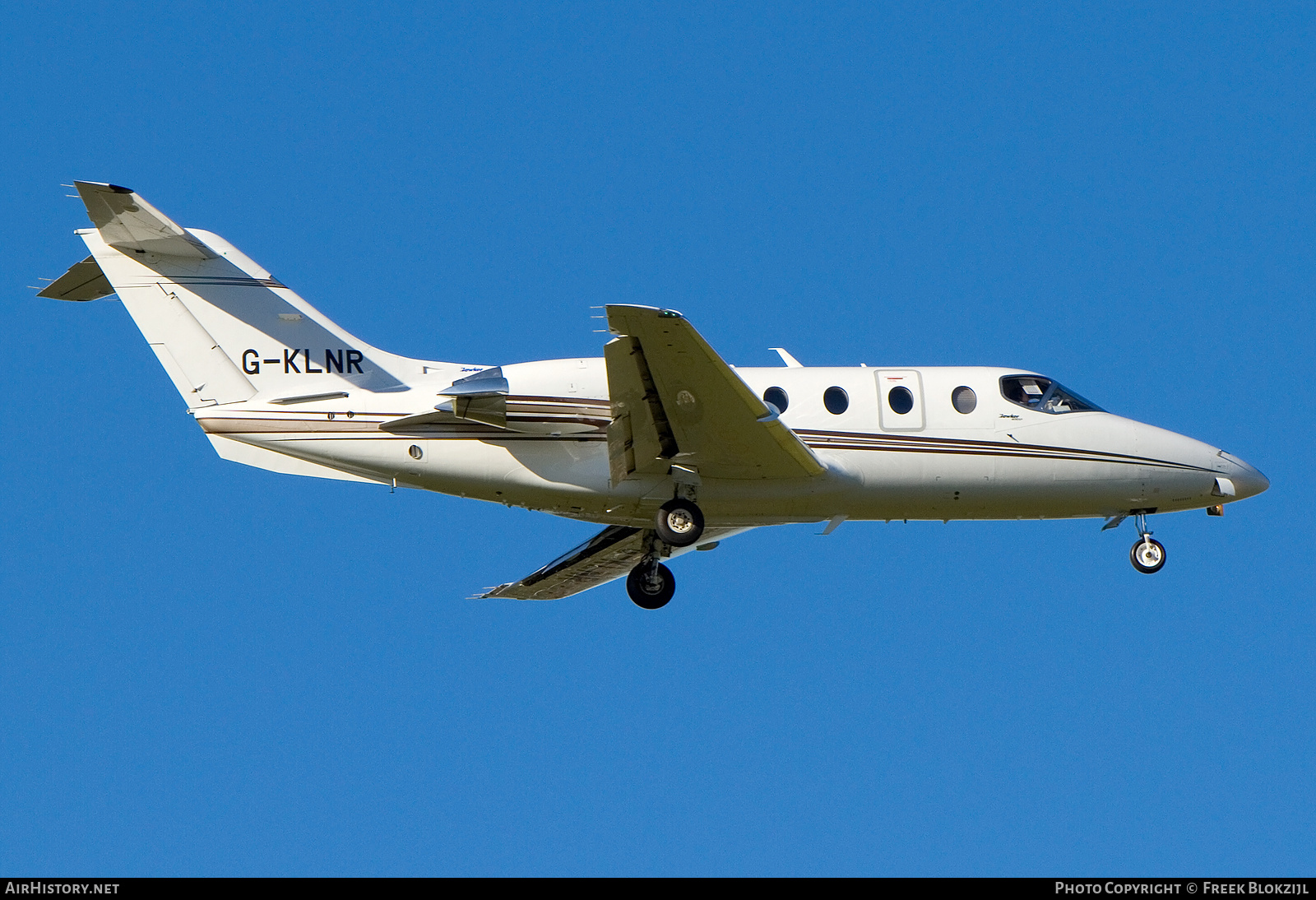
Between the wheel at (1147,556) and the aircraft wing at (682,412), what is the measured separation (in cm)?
520

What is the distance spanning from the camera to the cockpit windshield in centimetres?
2105

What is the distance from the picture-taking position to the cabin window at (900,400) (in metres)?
20.5

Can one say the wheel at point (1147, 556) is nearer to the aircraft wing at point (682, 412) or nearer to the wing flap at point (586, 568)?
the aircraft wing at point (682, 412)

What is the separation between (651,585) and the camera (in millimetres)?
21688

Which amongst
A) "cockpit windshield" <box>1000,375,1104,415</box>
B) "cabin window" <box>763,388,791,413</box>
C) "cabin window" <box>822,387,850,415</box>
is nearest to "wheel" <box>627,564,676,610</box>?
"cabin window" <box>763,388,791,413</box>

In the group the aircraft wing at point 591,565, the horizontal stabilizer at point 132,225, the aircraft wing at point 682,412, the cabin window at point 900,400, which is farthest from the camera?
the aircraft wing at point 591,565

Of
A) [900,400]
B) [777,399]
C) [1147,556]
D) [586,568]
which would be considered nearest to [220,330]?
[586,568]

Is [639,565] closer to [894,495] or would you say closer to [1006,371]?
[894,495]

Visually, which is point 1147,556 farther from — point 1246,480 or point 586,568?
point 586,568

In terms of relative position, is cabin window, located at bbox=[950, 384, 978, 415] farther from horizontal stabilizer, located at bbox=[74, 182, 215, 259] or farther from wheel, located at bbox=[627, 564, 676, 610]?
horizontal stabilizer, located at bbox=[74, 182, 215, 259]

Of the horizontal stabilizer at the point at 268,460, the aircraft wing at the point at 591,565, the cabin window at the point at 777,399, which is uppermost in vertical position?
the cabin window at the point at 777,399

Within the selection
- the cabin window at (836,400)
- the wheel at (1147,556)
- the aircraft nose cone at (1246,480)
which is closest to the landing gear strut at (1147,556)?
the wheel at (1147,556)

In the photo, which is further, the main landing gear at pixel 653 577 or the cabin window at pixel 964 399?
the cabin window at pixel 964 399

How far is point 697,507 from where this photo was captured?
20.1 meters
